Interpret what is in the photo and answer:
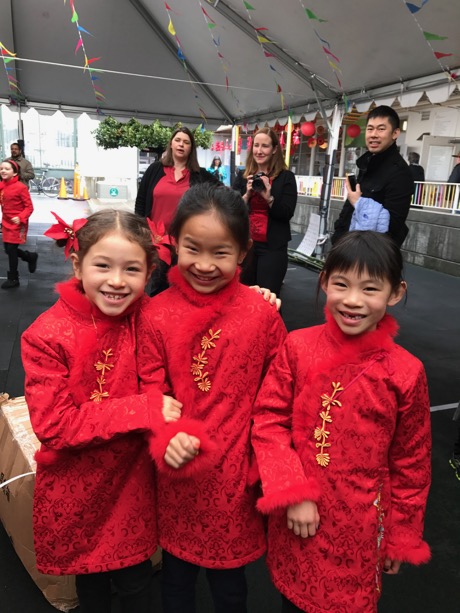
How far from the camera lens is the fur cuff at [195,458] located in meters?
0.99

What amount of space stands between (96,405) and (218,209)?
0.52 meters

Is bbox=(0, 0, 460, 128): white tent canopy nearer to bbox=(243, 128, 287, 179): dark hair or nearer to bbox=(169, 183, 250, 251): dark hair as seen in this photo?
bbox=(243, 128, 287, 179): dark hair

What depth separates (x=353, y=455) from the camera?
1.00m

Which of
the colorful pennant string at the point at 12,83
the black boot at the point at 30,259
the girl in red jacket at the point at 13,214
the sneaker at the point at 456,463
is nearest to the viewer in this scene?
the sneaker at the point at 456,463

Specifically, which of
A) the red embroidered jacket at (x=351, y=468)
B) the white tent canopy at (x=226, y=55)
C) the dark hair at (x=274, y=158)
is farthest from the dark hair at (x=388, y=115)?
the red embroidered jacket at (x=351, y=468)

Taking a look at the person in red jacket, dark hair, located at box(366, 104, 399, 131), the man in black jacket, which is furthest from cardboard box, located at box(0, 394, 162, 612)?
dark hair, located at box(366, 104, 399, 131)

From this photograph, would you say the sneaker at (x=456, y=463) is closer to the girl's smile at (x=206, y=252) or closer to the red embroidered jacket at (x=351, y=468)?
the red embroidered jacket at (x=351, y=468)

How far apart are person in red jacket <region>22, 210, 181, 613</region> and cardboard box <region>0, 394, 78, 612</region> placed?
40 centimetres

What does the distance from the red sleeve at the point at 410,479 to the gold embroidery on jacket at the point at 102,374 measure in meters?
0.64

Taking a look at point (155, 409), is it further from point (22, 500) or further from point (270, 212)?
point (270, 212)

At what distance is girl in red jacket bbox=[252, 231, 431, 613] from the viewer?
0.99 meters

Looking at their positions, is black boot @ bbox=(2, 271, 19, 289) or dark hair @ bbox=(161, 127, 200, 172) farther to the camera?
black boot @ bbox=(2, 271, 19, 289)

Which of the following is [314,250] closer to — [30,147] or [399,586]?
[399,586]

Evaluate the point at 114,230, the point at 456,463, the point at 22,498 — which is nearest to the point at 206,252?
the point at 114,230
